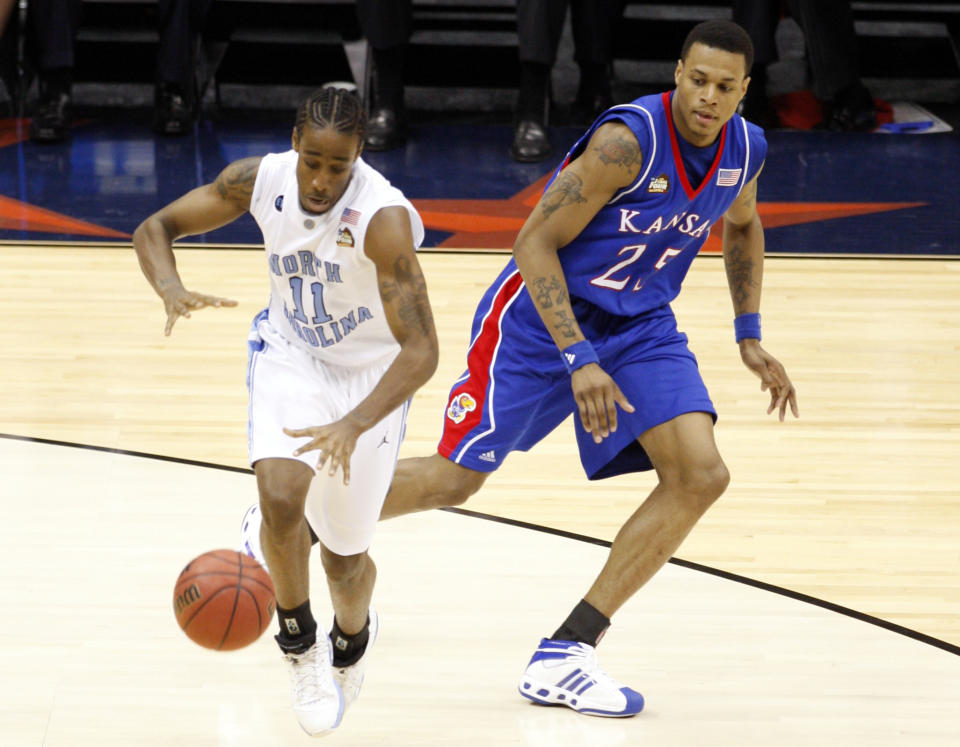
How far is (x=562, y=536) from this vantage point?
14.7 ft

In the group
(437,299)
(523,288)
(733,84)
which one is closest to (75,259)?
(437,299)

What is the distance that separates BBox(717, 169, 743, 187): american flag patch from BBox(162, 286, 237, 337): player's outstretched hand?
129 centimetres

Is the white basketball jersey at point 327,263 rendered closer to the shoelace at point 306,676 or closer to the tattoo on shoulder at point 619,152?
the tattoo on shoulder at point 619,152

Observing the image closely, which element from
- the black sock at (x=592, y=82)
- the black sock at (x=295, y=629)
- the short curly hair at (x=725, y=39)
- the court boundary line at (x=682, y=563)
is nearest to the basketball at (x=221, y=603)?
the black sock at (x=295, y=629)

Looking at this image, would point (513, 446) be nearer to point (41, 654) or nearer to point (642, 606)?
point (642, 606)

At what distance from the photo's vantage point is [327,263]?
328cm

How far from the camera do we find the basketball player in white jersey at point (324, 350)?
10.3ft

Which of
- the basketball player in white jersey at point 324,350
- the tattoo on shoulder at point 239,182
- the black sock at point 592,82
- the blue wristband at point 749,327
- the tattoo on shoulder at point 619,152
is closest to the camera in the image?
the basketball player in white jersey at point 324,350

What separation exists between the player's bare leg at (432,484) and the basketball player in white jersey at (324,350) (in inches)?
10.4

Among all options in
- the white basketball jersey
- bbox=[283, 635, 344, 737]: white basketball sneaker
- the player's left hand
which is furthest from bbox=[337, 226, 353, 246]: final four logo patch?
bbox=[283, 635, 344, 737]: white basketball sneaker

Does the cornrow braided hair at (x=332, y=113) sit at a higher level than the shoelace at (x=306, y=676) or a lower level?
higher

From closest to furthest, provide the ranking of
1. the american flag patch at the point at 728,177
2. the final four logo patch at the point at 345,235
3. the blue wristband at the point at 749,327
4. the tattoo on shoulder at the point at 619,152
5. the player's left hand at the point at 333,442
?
the player's left hand at the point at 333,442 → the final four logo patch at the point at 345,235 → the tattoo on shoulder at the point at 619,152 → the american flag patch at the point at 728,177 → the blue wristband at the point at 749,327

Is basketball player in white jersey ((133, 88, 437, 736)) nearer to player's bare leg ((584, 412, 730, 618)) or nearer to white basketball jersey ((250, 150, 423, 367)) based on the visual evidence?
white basketball jersey ((250, 150, 423, 367))

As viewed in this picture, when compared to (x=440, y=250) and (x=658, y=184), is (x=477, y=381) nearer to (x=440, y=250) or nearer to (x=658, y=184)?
(x=658, y=184)
